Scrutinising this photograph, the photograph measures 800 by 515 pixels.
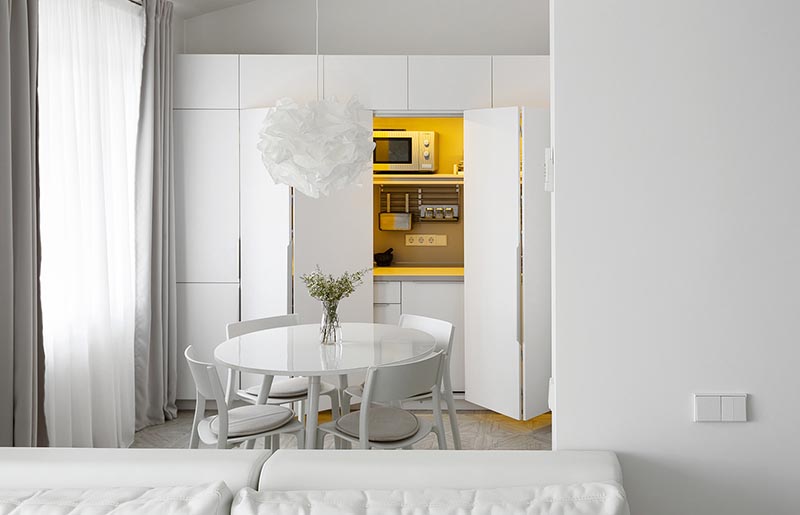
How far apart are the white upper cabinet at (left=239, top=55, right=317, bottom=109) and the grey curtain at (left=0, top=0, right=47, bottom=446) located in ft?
5.29

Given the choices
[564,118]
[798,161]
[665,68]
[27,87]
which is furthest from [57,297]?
[798,161]

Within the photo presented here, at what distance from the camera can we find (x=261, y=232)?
176 inches

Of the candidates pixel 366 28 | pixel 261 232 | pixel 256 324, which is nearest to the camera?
pixel 256 324

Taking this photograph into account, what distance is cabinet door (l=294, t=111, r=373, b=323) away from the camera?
14.6 feet

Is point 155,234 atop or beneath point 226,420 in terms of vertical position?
atop

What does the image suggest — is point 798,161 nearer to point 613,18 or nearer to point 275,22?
point 613,18

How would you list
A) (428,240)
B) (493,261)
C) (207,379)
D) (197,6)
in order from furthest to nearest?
(428,240) → (197,6) → (493,261) → (207,379)

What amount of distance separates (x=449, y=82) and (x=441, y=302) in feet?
4.99

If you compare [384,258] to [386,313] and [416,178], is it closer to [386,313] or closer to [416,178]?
[416,178]

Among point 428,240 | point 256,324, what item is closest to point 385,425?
point 256,324

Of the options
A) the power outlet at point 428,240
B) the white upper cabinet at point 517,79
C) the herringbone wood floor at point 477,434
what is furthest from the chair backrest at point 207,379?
the power outlet at point 428,240

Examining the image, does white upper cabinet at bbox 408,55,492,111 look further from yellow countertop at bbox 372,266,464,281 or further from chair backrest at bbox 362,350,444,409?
chair backrest at bbox 362,350,444,409

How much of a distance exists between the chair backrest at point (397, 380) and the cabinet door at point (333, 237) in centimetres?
183

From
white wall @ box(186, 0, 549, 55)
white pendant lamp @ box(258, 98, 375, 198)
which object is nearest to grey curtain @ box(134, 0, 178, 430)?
white wall @ box(186, 0, 549, 55)
